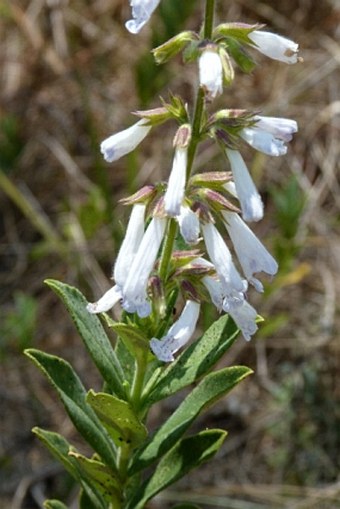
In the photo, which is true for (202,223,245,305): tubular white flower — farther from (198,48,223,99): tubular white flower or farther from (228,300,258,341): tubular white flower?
(198,48,223,99): tubular white flower

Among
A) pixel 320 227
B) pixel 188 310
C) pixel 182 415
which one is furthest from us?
pixel 320 227

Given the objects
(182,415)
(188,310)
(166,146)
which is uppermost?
(188,310)

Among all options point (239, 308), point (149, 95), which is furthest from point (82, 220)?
point (239, 308)

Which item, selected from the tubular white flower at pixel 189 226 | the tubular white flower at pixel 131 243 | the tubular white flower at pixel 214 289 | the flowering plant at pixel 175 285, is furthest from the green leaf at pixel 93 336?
the tubular white flower at pixel 189 226

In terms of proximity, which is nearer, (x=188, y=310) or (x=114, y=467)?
(x=188, y=310)

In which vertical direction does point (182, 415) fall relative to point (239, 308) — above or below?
below

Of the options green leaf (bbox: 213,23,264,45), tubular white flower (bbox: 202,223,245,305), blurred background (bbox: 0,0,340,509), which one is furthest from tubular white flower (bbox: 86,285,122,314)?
blurred background (bbox: 0,0,340,509)

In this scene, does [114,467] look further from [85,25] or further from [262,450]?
[85,25]
